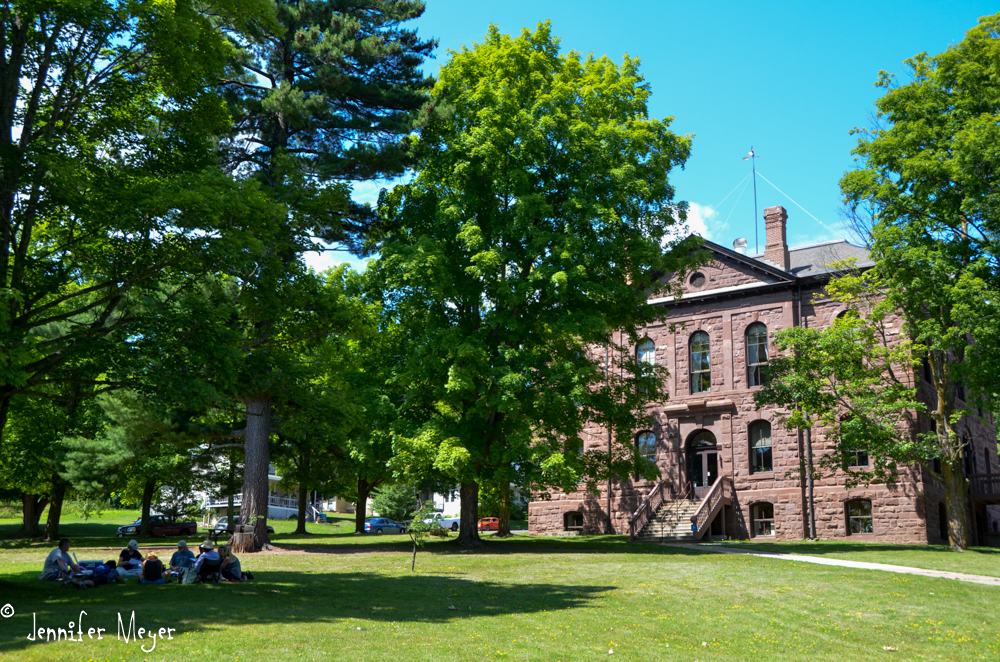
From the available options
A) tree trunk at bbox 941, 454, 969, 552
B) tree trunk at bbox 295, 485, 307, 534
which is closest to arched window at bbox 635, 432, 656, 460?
tree trunk at bbox 941, 454, 969, 552

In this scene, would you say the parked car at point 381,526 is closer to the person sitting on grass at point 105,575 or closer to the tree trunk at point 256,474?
the tree trunk at point 256,474

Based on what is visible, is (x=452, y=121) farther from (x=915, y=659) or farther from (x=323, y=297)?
(x=915, y=659)

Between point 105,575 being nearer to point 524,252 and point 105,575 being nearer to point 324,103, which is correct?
point 324,103

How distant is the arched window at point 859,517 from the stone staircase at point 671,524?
19.0ft

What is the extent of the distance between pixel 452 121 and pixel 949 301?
16.7 m

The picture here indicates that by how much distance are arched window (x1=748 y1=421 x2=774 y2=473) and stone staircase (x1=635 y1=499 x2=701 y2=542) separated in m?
3.09

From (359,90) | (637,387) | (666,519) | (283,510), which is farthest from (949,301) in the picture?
(283,510)

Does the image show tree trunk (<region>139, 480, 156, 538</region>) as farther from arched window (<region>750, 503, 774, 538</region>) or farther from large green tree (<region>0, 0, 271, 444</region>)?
arched window (<region>750, 503, 774, 538</region>)

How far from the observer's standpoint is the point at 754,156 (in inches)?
1563

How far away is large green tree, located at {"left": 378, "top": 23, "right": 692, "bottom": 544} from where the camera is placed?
76.7 ft

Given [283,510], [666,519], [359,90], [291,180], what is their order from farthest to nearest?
[283,510] → [666,519] → [359,90] → [291,180]

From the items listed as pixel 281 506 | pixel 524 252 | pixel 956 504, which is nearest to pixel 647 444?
pixel 956 504

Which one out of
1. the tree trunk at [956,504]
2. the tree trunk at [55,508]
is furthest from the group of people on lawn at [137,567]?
the tree trunk at [956,504]

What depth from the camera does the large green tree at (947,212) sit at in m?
24.8
